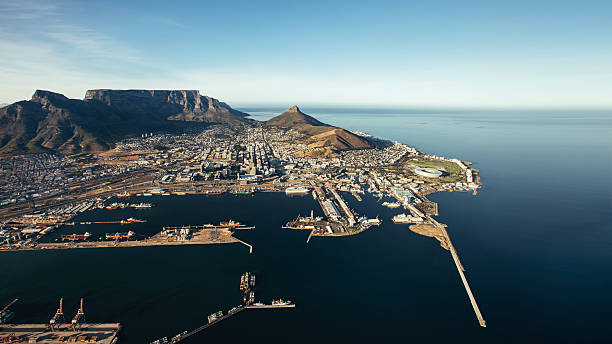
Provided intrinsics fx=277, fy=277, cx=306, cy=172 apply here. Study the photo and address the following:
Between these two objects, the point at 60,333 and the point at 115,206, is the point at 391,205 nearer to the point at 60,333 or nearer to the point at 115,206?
the point at 60,333

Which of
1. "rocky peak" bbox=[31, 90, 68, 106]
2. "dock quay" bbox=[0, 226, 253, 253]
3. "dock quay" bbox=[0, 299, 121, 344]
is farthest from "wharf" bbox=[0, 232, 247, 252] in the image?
"rocky peak" bbox=[31, 90, 68, 106]

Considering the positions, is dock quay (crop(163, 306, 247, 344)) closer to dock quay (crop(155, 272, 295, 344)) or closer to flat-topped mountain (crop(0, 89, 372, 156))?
dock quay (crop(155, 272, 295, 344))

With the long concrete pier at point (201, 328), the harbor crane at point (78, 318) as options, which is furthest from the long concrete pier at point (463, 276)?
the harbor crane at point (78, 318)

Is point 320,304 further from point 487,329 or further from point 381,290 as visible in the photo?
point 487,329

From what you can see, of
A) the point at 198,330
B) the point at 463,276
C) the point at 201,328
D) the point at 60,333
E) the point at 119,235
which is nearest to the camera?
the point at 60,333

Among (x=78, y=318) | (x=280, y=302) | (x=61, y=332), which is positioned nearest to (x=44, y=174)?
(x=78, y=318)

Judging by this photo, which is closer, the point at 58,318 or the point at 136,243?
the point at 58,318

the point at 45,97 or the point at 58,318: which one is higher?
Answer: the point at 45,97
